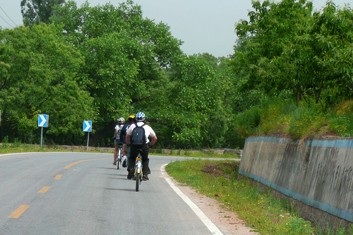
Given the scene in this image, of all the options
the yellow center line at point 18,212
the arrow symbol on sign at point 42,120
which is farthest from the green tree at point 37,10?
the yellow center line at point 18,212

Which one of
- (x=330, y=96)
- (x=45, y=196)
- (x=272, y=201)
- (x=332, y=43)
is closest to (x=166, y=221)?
(x=45, y=196)

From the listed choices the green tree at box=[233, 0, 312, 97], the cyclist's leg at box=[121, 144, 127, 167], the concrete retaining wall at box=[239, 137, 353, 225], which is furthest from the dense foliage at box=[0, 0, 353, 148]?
the concrete retaining wall at box=[239, 137, 353, 225]

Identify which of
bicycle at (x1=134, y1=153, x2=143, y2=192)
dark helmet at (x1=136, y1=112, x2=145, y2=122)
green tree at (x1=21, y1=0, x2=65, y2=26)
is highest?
green tree at (x1=21, y1=0, x2=65, y2=26)

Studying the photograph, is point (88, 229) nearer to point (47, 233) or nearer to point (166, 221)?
point (47, 233)

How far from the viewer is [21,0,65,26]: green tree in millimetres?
81750

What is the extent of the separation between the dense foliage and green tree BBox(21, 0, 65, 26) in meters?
1.08

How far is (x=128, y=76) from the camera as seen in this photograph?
5928 cm

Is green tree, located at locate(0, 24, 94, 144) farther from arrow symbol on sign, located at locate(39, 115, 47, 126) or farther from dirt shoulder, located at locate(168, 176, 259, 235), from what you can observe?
dirt shoulder, located at locate(168, 176, 259, 235)

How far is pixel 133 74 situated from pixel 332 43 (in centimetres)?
3951

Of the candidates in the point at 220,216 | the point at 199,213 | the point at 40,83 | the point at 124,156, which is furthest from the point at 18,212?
the point at 40,83

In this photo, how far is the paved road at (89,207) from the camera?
10.1 m

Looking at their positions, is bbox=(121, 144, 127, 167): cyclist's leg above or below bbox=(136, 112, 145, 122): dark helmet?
below

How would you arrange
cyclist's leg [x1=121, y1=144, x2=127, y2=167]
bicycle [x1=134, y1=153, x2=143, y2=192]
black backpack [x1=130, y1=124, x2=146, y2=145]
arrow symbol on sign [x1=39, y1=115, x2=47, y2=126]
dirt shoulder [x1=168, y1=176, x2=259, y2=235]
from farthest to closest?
arrow symbol on sign [x1=39, y1=115, x2=47, y2=126] < cyclist's leg [x1=121, y1=144, x2=127, y2=167] < black backpack [x1=130, y1=124, x2=146, y2=145] < bicycle [x1=134, y1=153, x2=143, y2=192] < dirt shoulder [x1=168, y1=176, x2=259, y2=235]

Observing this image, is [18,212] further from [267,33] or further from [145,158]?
[267,33]
